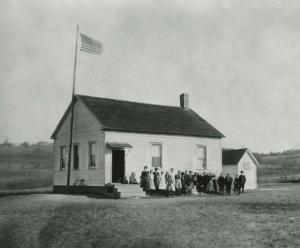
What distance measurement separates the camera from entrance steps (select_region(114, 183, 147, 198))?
25.8 m

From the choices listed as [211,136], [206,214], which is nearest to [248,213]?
[206,214]

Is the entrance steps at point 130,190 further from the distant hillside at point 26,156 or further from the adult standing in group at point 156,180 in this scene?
the distant hillside at point 26,156

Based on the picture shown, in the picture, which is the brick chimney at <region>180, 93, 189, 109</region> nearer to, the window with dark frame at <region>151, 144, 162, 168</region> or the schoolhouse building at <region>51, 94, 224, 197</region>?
the schoolhouse building at <region>51, 94, 224, 197</region>

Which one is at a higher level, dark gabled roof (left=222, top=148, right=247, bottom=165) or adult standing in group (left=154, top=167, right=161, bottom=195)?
dark gabled roof (left=222, top=148, right=247, bottom=165)

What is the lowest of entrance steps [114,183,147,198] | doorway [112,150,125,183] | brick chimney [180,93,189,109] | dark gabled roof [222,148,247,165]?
entrance steps [114,183,147,198]

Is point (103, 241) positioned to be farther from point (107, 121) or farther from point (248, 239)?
point (107, 121)

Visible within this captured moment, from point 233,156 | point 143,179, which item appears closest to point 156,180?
point 143,179

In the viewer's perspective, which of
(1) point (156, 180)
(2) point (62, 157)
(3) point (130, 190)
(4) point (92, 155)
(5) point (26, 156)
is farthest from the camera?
(5) point (26, 156)

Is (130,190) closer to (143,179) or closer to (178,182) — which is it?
(143,179)

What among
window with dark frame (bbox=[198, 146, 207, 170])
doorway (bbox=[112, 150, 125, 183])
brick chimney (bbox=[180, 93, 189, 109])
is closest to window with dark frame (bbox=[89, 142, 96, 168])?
doorway (bbox=[112, 150, 125, 183])

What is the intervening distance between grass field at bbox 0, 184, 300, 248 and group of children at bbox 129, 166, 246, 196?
6.62m

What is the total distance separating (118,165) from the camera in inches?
1133

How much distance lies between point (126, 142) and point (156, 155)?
2727mm

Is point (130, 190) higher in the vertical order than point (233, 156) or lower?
lower
